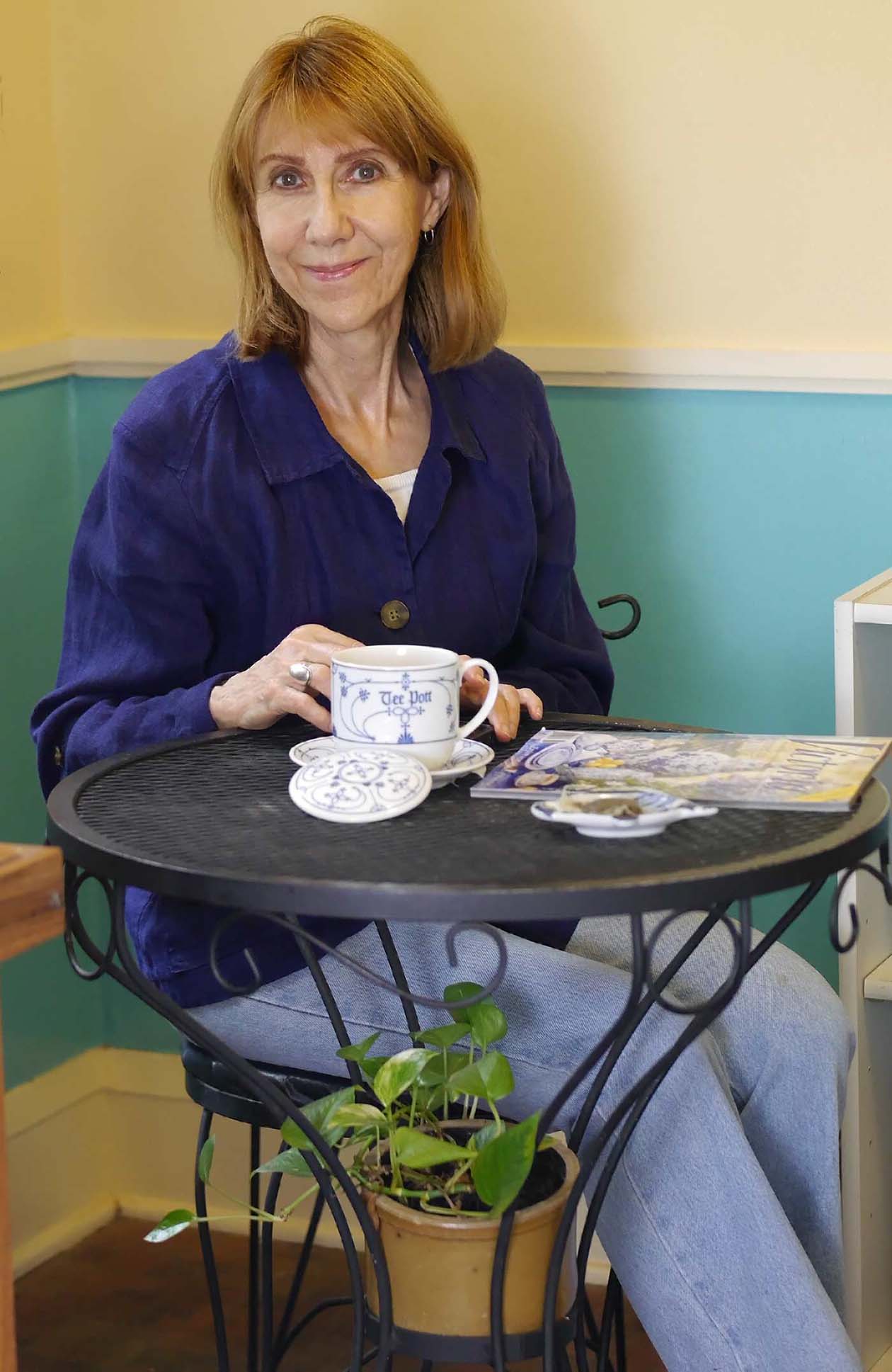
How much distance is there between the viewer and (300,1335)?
215 centimetres

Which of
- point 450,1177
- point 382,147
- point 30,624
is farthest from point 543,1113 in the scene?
point 30,624

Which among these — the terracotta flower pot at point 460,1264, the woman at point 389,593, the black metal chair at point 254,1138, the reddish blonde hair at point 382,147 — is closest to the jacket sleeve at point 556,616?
the woman at point 389,593

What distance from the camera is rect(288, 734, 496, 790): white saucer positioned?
1354mm

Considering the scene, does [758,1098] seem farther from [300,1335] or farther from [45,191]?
[45,191]

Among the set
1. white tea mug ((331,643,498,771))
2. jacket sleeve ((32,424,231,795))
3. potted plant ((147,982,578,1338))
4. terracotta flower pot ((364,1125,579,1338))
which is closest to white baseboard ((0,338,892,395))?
jacket sleeve ((32,424,231,795))

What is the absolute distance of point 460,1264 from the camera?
1289 mm

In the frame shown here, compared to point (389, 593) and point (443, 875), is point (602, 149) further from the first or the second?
point (443, 875)

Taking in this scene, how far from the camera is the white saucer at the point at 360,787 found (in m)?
1.26

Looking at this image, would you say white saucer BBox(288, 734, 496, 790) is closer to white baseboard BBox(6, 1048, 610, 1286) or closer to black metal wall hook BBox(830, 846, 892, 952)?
black metal wall hook BBox(830, 846, 892, 952)

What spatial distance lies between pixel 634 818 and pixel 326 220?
750 millimetres

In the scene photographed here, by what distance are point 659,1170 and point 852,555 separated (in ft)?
3.04

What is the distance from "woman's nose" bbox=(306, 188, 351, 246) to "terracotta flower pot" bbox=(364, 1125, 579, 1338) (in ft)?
2.91

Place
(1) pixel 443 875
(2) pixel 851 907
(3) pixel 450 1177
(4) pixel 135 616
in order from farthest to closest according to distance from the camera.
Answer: (4) pixel 135 616 → (3) pixel 450 1177 → (2) pixel 851 907 → (1) pixel 443 875

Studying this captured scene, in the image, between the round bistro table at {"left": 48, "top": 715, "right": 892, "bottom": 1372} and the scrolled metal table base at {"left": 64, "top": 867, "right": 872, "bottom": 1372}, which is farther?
the scrolled metal table base at {"left": 64, "top": 867, "right": 872, "bottom": 1372}
